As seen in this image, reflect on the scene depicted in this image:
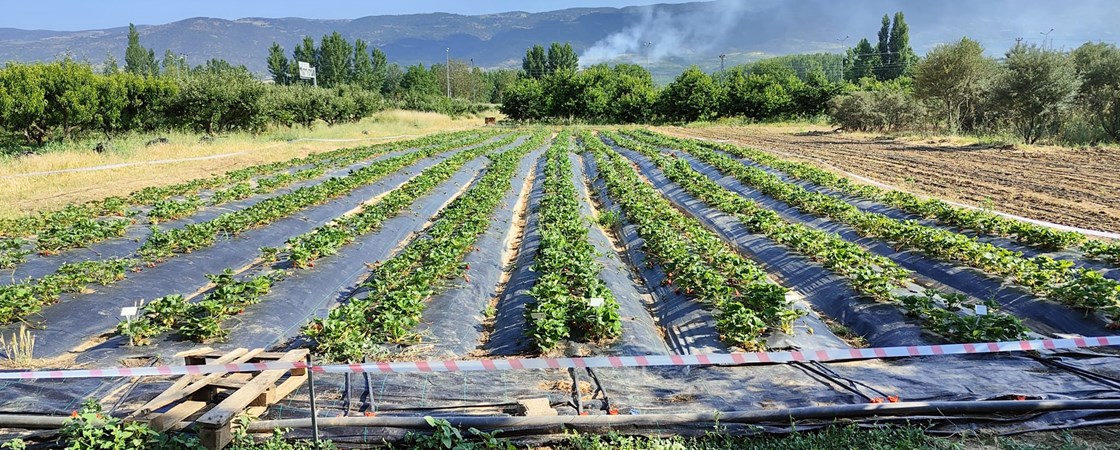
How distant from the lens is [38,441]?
4.27 m

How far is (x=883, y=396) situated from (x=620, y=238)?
8121 mm

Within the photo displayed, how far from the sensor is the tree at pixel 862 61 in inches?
4312

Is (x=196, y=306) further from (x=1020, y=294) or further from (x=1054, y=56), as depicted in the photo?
(x=1054, y=56)

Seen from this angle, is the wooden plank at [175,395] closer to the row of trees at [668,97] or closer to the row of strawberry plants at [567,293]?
the row of strawberry plants at [567,293]

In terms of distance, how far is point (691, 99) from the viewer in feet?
203

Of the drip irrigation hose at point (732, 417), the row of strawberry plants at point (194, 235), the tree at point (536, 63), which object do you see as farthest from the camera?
the tree at point (536, 63)

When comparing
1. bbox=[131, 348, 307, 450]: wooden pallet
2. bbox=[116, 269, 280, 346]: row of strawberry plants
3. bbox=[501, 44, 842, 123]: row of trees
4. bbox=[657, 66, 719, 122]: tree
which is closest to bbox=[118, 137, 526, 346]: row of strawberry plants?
bbox=[116, 269, 280, 346]: row of strawberry plants

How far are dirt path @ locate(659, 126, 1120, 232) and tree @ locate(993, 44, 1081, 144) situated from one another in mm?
2425

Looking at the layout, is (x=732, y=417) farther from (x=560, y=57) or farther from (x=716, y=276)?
(x=560, y=57)

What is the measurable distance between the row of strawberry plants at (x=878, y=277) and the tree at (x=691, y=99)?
48.9 metres

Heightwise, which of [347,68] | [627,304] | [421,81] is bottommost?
[627,304]

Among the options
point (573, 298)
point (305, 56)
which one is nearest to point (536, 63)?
point (305, 56)

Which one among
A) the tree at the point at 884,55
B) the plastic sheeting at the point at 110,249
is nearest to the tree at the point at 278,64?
the plastic sheeting at the point at 110,249

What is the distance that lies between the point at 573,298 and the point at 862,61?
4860 inches
